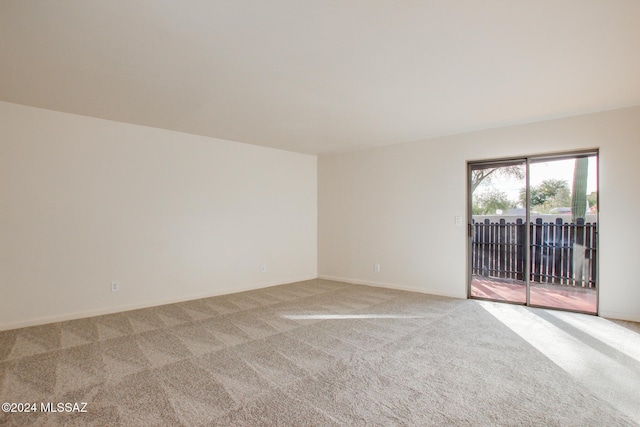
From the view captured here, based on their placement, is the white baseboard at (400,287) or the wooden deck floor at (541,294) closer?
the wooden deck floor at (541,294)

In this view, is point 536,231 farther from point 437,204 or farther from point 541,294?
point 437,204

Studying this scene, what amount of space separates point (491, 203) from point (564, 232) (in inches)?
37.0

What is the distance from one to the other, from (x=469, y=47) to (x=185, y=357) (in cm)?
331

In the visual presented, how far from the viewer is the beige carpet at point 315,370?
6.27 ft

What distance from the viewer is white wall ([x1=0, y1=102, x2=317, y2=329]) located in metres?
3.47

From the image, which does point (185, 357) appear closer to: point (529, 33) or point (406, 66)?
point (406, 66)

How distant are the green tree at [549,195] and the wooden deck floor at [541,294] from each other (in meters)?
1.06

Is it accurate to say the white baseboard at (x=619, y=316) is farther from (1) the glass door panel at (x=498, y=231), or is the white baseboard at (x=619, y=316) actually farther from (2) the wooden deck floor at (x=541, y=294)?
(1) the glass door panel at (x=498, y=231)

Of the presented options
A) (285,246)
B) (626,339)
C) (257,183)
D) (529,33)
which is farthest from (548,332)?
(257,183)

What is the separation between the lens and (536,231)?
4340mm

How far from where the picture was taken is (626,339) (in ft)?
10.2

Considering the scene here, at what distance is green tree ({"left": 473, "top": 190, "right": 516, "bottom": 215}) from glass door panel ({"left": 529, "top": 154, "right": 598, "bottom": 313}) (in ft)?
1.02

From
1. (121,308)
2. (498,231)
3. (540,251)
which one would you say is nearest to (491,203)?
(498,231)

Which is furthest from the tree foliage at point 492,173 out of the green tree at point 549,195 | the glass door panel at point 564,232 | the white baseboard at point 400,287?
the white baseboard at point 400,287
